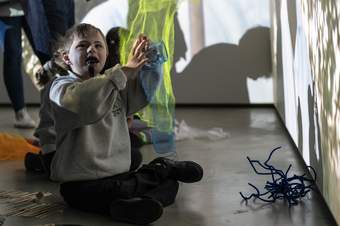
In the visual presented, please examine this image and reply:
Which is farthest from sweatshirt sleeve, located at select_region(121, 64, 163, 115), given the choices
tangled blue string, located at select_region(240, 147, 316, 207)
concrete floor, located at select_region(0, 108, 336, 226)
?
tangled blue string, located at select_region(240, 147, 316, 207)

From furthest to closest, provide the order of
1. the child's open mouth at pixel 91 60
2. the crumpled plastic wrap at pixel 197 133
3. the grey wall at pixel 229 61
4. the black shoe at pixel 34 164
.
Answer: the grey wall at pixel 229 61, the crumpled plastic wrap at pixel 197 133, the black shoe at pixel 34 164, the child's open mouth at pixel 91 60

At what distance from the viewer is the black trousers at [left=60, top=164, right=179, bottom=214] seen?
174 centimetres

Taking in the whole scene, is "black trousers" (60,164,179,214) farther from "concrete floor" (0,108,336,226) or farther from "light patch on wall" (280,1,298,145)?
"light patch on wall" (280,1,298,145)

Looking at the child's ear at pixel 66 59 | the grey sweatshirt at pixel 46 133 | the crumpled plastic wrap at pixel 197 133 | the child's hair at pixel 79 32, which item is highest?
the child's hair at pixel 79 32

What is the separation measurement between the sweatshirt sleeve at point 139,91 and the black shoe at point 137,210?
348 mm

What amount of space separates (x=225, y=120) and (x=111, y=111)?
1.56 metres

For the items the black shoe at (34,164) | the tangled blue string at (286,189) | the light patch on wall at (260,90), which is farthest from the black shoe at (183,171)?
the light patch on wall at (260,90)

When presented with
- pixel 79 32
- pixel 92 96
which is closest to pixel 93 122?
pixel 92 96

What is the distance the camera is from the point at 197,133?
9.59 feet

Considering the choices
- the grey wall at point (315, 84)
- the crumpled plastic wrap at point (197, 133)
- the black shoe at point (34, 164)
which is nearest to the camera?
the grey wall at point (315, 84)

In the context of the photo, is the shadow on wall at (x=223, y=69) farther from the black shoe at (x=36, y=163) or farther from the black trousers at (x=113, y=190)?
the black trousers at (x=113, y=190)

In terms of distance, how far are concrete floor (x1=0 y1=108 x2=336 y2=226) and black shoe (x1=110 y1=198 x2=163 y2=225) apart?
1.6 inches

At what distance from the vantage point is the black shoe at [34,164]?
7.44ft

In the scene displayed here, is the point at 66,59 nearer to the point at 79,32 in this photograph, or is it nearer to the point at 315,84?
the point at 79,32
